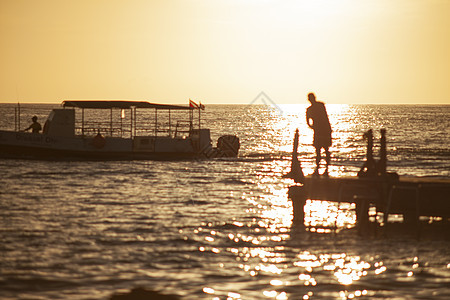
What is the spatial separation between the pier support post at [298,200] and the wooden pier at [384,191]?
1.38 ft

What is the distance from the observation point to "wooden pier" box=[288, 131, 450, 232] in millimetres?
18609

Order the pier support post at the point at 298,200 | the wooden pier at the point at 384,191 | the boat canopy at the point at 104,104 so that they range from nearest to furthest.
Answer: the wooden pier at the point at 384,191, the pier support post at the point at 298,200, the boat canopy at the point at 104,104

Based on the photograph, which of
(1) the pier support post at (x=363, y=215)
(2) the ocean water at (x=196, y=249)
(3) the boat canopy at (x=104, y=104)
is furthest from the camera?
(3) the boat canopy at (x=104, y=104)

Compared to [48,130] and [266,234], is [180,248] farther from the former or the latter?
[48,130]

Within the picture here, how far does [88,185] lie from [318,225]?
46.6ft

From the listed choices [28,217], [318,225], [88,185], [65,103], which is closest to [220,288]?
[318,225]

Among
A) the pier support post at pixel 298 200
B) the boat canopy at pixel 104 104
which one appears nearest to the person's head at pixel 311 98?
the pier support post at pixel 298 200

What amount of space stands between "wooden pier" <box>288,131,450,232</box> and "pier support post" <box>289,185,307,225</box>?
0.42 metres

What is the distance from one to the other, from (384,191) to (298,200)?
298 centimetres

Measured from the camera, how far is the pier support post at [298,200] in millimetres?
20391

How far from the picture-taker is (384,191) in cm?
1869

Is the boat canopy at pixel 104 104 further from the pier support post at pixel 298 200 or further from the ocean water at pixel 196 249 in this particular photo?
the pier support post at pixel 298 200

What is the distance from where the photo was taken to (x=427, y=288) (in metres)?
13.8

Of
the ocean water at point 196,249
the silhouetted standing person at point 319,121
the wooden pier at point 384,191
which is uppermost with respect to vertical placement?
the silhouetted standing person at point 319,121
